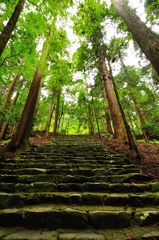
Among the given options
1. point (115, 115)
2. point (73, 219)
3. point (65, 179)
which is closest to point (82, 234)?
point (73, 219)

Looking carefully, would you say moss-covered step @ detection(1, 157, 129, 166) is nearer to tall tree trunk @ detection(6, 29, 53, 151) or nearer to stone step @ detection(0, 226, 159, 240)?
tall tree trunk @ detection(6, 29, 53, 151)

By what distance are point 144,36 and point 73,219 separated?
476cm

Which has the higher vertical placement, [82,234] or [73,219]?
[73,219]

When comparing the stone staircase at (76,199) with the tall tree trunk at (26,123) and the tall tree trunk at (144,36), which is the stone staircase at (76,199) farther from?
the tall tree trunk at (144,36)

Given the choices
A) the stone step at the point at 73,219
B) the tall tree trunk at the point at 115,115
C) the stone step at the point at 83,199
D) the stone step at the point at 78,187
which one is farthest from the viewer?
the tall tree trunk at the point at 115,115

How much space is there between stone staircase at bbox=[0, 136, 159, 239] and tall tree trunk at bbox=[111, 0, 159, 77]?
9.26 feet

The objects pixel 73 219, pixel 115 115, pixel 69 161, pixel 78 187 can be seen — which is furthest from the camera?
pixel 115 115

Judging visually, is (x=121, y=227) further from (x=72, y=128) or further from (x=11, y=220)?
(x=72, y=128)

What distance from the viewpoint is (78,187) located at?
3721 millimetres

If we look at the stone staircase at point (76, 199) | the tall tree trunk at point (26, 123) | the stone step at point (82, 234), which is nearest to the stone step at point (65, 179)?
the stone staircase at point (76, 199)

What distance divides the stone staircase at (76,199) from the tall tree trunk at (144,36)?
2.82m

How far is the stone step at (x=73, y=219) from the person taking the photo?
8.71 ft

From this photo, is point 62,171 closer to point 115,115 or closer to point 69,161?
point 69,161

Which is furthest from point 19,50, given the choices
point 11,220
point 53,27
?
point 11,220
